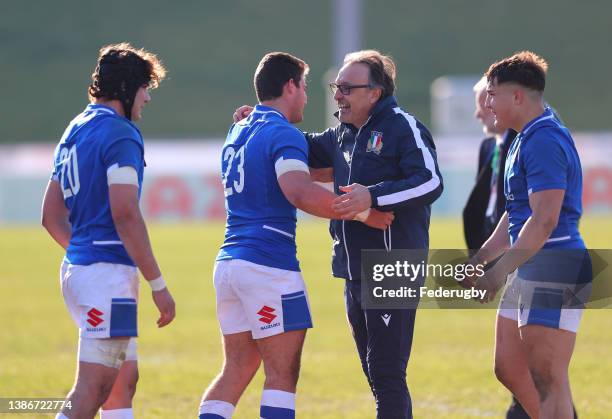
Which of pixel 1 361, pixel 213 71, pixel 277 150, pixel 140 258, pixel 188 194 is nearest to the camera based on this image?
pixel 140 258

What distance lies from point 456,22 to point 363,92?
69.4 meters

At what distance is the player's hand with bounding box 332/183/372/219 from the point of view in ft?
→ 20.2

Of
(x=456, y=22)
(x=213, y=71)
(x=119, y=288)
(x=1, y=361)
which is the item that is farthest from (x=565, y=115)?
(x=119, y=288)

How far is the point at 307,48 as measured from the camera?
71.4 m

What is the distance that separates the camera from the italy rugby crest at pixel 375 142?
6473 millimetres

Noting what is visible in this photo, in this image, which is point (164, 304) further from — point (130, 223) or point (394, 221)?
point (394, 221)

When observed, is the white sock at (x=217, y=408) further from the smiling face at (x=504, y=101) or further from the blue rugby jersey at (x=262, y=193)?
the smiling face at (x=504, y=101)

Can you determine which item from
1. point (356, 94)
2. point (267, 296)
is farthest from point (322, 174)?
point (267, 296)

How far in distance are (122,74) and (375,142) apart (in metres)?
1.58

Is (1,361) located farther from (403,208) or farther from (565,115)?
(565,115)

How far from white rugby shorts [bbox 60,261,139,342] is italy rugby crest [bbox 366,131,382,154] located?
1.68 metres

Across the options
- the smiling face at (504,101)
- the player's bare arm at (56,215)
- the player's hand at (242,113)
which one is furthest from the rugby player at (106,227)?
the smiling face at (504,101)

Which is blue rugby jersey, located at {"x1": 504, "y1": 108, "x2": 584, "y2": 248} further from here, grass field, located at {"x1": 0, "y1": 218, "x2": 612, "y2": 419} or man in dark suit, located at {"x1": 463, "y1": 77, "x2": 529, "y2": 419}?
grass field, located at {"x1": 0, "y1": 218, "x2": 612, "y2": 419}

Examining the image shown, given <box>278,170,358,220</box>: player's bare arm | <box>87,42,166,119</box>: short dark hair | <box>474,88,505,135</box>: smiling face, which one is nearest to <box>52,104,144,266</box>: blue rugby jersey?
<box>87,42,166,119</box>: short dark hair
